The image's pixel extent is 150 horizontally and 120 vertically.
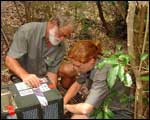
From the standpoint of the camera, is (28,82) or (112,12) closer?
(28,82)

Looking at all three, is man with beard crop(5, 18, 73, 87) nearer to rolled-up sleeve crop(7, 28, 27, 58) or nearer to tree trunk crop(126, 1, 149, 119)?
rolled-up sleeve crop(7, 28, 27, 58)

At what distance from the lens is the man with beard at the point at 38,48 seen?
9.58 feet

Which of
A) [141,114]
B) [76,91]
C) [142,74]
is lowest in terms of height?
[76,91]

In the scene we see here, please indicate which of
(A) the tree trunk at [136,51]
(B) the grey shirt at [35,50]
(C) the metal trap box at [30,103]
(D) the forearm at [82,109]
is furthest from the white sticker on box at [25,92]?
(B) the grey shirt at [35,50]

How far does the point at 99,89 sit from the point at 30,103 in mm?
500

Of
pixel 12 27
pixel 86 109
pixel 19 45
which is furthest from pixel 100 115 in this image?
pixel 12 27

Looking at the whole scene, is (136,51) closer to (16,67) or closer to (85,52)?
(85,52)

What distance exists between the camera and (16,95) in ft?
7.18

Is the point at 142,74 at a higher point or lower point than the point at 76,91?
higher

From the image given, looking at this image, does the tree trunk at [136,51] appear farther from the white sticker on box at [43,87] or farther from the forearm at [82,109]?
the white sticker on box at [43,87]

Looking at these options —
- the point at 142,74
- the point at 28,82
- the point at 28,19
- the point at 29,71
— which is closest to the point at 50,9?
the point at 28,19

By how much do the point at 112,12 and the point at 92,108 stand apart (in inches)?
127

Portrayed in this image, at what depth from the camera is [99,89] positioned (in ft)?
7.77

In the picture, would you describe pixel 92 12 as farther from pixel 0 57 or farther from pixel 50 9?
pixel 0 57
